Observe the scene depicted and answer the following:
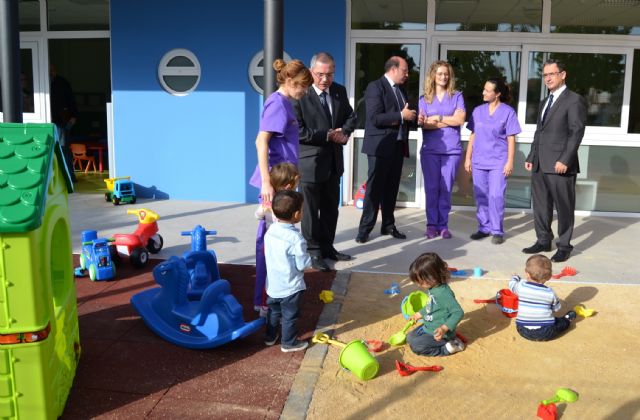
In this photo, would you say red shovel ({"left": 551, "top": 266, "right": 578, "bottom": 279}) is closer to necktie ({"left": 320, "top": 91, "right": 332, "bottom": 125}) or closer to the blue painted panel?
necktie ({"left": 320, "top": 91, "right": 332, "bottom": 125})

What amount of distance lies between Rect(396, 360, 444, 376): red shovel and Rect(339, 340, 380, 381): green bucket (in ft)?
0.45

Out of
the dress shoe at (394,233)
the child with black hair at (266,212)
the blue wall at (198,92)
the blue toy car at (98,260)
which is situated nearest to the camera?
the child with black hair at (266,212)

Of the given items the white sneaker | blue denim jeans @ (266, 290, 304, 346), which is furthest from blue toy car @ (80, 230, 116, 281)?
the white sneaker

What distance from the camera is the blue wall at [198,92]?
8789mm

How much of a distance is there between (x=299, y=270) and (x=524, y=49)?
20.3 feet

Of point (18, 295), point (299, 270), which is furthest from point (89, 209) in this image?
point (18, 295)

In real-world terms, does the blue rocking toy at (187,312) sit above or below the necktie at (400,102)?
below

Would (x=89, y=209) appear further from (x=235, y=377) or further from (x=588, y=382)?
(x=588, y=382)

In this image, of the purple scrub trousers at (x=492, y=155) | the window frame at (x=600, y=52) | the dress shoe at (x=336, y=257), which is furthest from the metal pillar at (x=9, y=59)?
the window frame at (x=600, y=52)

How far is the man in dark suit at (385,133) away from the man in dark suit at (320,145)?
31.5 inches

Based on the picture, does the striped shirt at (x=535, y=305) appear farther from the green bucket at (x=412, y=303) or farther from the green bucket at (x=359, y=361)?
the green bucket at (x=359, y=361)

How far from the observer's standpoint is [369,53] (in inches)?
350

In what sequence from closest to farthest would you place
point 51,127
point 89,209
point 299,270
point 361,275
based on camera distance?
point 51,127
point 299,270
point 361,275
point 89,209

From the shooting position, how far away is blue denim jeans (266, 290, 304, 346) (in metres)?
3.96
